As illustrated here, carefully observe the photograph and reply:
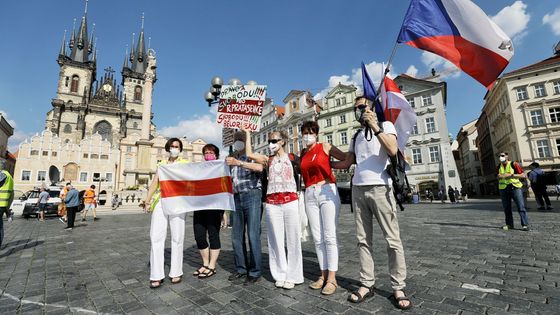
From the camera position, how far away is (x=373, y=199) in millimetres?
2885

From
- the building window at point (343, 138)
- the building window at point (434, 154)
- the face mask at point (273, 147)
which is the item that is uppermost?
the building window at point (343, 138)

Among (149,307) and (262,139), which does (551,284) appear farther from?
(262,139)

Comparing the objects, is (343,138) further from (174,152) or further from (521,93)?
(174,152)

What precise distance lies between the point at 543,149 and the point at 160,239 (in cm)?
4100

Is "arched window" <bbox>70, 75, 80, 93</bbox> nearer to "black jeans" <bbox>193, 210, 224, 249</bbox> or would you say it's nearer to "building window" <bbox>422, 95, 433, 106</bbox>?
"building window" <bbox>422, 95, 433, 106</bbox>

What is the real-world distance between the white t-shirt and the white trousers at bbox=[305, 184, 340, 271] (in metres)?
0.35

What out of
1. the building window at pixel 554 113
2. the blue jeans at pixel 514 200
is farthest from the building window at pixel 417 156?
the blue jeans at pixel 514 200

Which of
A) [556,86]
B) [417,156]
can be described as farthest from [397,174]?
[556,86]

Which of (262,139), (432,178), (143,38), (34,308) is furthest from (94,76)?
(34,308)

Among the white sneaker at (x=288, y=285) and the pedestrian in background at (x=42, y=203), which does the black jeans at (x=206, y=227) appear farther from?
the pedestrian in background at (x=42, y=203)

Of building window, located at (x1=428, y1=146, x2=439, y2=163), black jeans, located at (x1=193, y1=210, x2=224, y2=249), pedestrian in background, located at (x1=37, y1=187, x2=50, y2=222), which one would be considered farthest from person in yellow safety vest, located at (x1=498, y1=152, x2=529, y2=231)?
building window, located at (x1=428, y1=146, x2=439, y2=163)

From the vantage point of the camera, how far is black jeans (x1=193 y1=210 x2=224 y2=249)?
13.2 feet

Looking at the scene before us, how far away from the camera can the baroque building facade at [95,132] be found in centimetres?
4258

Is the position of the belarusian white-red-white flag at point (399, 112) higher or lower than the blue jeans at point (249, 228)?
higher
